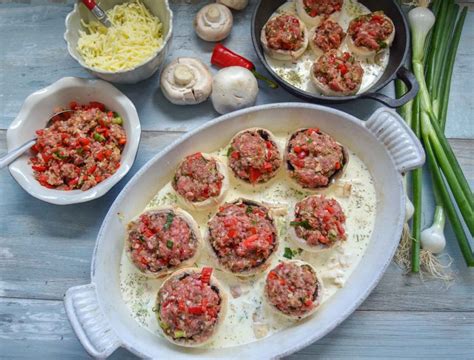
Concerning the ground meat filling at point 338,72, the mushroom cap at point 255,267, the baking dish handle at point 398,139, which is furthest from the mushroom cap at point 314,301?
the ground meat filling at point 338,72

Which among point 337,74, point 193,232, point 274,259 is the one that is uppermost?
point 337,74

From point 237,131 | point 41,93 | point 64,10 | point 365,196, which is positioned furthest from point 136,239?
point 64,10

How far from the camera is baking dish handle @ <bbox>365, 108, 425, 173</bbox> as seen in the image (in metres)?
2.94

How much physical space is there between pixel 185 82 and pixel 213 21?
528mm

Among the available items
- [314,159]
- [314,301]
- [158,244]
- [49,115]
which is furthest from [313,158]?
[49,115]

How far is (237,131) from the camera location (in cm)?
329

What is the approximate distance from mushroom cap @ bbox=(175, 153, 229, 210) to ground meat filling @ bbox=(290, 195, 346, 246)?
0.48 meters

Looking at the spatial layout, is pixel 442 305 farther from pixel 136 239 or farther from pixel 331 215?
pixel 136 239

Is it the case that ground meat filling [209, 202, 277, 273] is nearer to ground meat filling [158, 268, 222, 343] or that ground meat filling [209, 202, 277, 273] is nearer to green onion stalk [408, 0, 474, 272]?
ground meat filling [158, 268, 222, 343]

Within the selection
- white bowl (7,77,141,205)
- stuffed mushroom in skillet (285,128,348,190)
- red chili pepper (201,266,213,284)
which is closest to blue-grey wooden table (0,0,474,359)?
white bowl (7,77,141,205)

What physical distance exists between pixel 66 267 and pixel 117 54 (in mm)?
1501

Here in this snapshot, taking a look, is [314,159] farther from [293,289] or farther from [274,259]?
[293,289]

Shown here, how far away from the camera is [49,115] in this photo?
3.38 metres

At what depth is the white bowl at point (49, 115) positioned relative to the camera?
10.3ft
